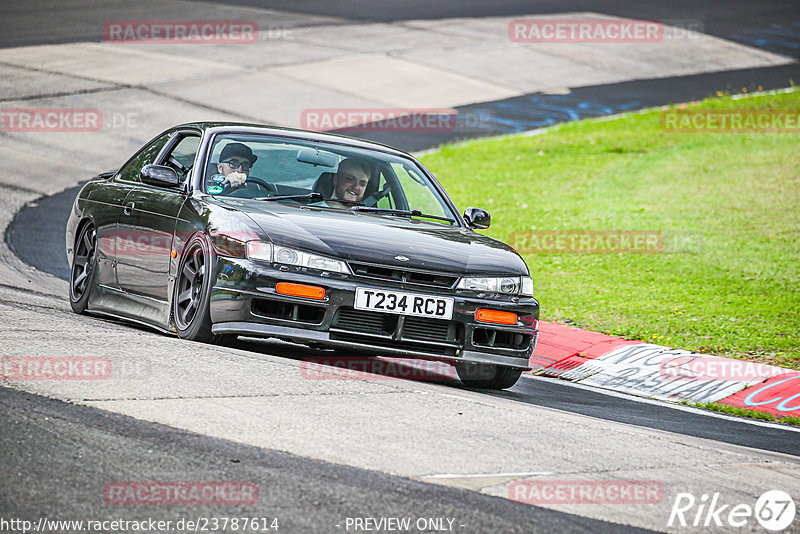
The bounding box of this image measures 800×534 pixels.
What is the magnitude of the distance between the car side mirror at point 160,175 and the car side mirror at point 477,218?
6.96 ft

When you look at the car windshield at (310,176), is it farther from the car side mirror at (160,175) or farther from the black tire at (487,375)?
the black tire at (487,375)

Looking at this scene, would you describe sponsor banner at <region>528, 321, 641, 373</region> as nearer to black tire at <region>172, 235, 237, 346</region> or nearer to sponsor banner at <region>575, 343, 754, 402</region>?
sponsor banner at <region>575, 343, 754, 402</region>

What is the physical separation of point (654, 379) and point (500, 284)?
2.62m

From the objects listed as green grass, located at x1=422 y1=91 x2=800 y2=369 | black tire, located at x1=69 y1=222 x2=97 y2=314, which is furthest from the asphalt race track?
green grass, located at x1=422 y1=91 x2=800 y2=369

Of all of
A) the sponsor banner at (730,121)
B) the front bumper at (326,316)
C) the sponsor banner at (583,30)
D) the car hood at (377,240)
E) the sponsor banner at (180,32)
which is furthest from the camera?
the sponsor banner at (583,30)

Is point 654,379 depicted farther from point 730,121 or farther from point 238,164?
point 730,121

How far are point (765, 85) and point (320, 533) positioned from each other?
25.8 meters

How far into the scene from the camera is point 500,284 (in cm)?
709

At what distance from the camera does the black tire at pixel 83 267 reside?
28.5 ft

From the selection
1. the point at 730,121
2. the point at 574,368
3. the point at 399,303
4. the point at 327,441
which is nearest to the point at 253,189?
the point at 399,303

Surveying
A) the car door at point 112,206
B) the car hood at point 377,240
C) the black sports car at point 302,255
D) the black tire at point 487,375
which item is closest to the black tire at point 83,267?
the black sports car at point 302,255

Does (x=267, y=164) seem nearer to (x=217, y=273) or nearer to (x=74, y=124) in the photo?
(x=217, y=273)

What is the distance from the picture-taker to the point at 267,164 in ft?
25.6

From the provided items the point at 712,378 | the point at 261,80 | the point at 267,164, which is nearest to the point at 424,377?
the point at 267,164
